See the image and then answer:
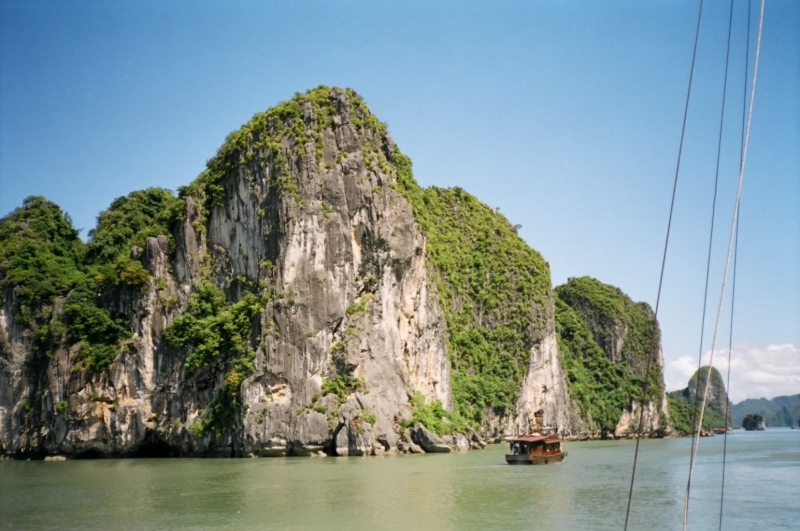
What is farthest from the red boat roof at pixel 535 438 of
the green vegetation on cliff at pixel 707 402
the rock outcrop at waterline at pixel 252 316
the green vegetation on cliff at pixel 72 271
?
the green vegetation on cliff at pixel 707 402

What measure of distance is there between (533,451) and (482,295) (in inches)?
1448

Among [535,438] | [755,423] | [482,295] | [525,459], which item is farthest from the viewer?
[755,423]

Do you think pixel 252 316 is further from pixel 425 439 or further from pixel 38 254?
pixel 38 254

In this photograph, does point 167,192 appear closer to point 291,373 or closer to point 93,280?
point 93,280

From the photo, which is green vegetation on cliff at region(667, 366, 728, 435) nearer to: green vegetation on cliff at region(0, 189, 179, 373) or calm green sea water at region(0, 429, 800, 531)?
calm green sea water at region(0, 429, 800, 531)

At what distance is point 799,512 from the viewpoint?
23422 mm

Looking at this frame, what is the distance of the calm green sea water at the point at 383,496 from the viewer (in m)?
21.9

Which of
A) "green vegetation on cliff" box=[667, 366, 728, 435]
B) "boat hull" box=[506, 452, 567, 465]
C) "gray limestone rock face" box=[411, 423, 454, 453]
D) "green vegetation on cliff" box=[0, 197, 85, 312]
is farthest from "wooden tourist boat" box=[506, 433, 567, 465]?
"green vegetation on cliff" box=[667, 366, 728, 435]

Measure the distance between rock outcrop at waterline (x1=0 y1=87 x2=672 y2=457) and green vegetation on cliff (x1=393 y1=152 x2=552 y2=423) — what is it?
1074cm

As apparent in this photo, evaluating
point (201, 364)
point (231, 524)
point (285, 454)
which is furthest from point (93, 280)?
point (231, 524)

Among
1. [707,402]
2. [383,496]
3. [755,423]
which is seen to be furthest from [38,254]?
[755,423]

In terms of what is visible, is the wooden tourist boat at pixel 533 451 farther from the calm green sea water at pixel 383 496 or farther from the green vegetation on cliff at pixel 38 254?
the green vegetation on cliff at pixel 38 254

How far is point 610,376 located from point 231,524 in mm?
82287

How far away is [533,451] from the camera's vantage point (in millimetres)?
40781
